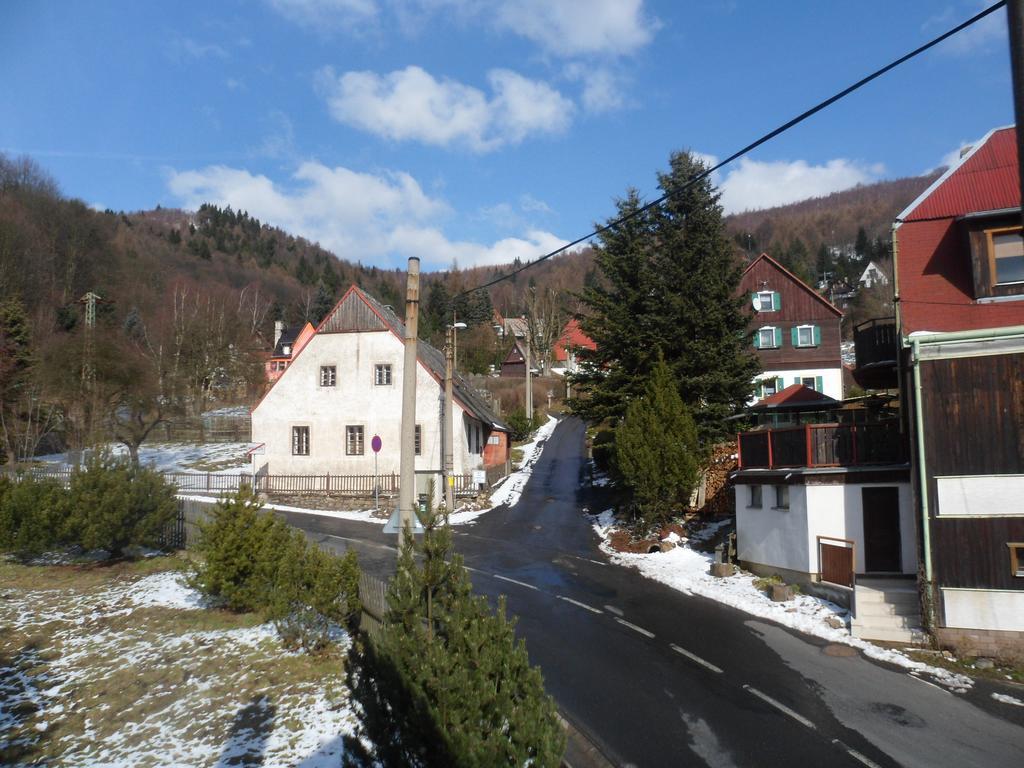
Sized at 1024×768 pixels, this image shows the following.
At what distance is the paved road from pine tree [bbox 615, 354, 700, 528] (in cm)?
435

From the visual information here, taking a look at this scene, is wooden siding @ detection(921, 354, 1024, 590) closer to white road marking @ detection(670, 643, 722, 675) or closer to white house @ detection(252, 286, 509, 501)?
white road marking @ detection(670, 643, 722, 675)

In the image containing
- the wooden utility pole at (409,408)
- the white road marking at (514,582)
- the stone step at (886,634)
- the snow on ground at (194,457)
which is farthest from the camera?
the snow on ground at (194,457)

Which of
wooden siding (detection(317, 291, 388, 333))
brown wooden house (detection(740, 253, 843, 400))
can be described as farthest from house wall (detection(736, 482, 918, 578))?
brown wooden house (detection(740, 253, 843, 400))

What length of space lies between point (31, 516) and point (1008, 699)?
67.6 ft

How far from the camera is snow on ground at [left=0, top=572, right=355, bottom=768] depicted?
328 inches

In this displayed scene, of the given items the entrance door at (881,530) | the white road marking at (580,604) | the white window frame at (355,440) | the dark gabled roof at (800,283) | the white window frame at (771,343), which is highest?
the dark gabled roof at (800,283)

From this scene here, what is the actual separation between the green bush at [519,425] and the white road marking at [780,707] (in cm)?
4195

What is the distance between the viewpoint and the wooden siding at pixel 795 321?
41219mm

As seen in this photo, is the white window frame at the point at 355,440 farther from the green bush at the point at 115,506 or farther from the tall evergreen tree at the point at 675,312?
the green bush at the point at 115,506

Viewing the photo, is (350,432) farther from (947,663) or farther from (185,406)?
(947,663)

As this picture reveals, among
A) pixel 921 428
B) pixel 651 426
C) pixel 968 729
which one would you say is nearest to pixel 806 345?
pixel 651 426

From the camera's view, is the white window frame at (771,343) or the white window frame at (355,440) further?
the white window frame at (771,343)

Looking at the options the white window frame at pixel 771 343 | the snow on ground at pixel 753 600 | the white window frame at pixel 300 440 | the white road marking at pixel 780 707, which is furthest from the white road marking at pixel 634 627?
the white window frame at pixel 771 343

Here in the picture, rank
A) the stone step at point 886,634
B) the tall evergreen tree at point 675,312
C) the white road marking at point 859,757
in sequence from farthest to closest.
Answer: the tall evergreen tree at point 675,312, the stone step at point 886,634, the white road marking at point 859,757
